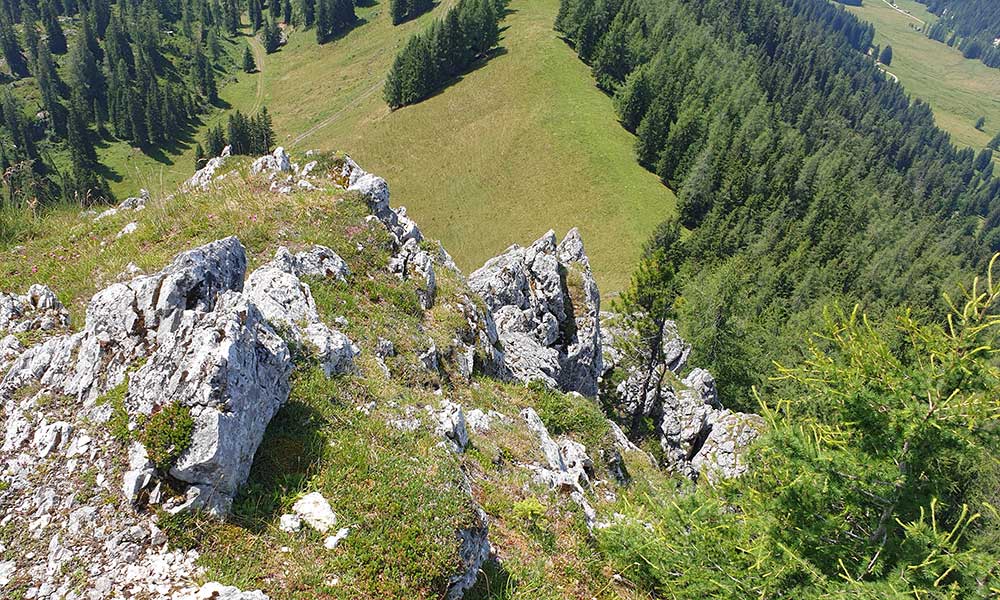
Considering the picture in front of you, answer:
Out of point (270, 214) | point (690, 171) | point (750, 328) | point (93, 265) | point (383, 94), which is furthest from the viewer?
point (383, 94)

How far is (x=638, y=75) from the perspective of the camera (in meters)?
97.2

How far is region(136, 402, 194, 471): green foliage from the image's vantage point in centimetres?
766

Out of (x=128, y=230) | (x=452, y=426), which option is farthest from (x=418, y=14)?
(x=452, y=426)

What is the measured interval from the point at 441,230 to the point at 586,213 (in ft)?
81.1

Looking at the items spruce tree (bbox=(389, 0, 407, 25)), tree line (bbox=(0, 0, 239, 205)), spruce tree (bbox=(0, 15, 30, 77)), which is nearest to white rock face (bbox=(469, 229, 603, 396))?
tree line (bbox=(0, 0, 239, 205))

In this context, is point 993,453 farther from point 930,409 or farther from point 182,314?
point 182,314

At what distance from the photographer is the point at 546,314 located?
100ft

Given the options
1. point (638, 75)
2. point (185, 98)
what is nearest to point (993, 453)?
point (638, 75)

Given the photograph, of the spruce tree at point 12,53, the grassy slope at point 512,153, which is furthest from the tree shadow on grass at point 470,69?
the spruce tree at point 12,53

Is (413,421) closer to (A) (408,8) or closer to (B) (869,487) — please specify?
(B) (869,487)

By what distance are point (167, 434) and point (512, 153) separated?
296 feet

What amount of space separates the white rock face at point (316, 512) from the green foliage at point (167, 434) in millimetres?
2152

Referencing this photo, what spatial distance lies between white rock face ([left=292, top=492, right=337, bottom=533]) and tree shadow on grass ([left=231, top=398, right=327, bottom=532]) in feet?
1.03

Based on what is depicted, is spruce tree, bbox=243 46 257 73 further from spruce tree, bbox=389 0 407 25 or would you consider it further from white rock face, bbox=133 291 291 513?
white rock face, bbox=133 291 291 513
